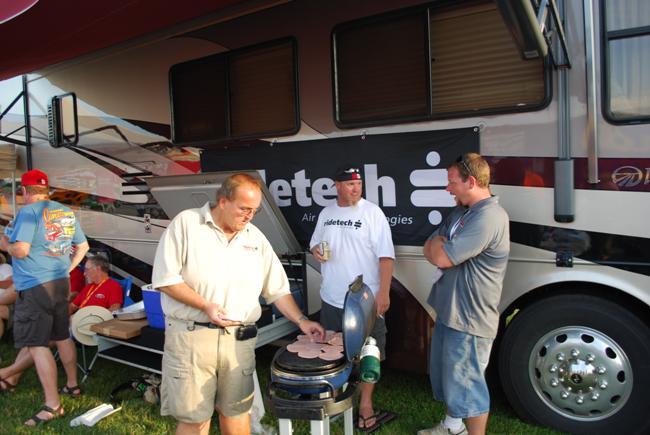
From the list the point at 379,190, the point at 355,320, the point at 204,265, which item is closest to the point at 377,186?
the point at 379,190

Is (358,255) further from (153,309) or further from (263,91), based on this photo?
(153,309)

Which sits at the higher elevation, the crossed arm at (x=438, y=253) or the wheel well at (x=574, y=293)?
the crossed arm at (x=438, y=253)

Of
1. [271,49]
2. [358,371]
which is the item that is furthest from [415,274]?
[271,49]

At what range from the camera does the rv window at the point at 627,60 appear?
9.36 ft

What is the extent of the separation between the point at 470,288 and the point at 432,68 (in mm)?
1378

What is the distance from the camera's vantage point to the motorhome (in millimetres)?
2928

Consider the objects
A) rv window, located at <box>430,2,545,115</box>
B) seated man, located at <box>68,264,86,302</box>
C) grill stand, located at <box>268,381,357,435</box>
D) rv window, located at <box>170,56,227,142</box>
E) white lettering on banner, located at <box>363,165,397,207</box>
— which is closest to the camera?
grill stand, located at <box>268,381,357,435</box>

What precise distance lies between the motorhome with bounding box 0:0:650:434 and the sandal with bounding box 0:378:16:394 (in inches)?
52.2

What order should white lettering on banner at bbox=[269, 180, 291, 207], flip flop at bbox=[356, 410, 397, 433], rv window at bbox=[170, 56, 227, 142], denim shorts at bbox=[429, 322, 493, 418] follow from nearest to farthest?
1. denim shorts at bbox=[429, 322, 493, 418]
2. flip flop at bbox=[356, 410, 397, 433]
3. white lettering on banner at bbox=[269, 180, 291, 207]
4. rv window at bbox=[170, 56, 227, 142]

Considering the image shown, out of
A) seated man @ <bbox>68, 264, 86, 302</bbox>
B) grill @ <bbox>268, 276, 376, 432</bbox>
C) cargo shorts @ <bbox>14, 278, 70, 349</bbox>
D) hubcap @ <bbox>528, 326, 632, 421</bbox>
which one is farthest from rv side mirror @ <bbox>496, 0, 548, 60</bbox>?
seated man @ <bbox>68, 264, 86, 302</bbox>

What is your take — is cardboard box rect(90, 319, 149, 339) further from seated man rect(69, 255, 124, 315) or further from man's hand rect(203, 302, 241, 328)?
man's hand rect(203, 302, 241, 328)

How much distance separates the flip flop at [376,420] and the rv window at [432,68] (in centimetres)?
187

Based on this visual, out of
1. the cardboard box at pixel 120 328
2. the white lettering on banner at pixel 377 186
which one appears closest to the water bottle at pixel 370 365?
the white lettering on banner at pixel 377 186

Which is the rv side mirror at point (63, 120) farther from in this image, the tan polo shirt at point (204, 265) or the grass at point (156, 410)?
the tan polo shirt at point (204, 265)
